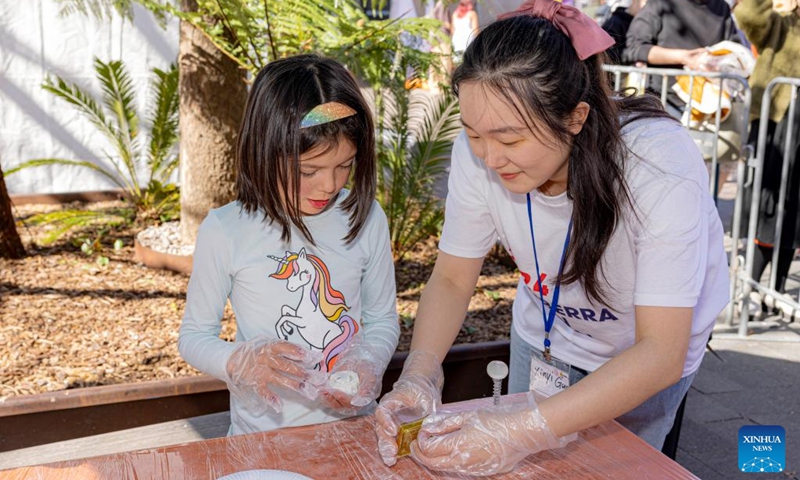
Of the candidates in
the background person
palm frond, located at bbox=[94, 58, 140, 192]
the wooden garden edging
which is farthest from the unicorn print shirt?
palm frond, located at bbox=[94, 58, 140, 192]

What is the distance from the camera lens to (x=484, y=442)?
143 cm

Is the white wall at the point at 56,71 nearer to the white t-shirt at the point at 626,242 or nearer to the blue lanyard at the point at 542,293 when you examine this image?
the white t-shirt at the point at 626,242

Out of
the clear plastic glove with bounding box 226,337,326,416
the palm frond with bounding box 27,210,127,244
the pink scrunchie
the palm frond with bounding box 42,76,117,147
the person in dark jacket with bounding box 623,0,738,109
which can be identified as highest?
the person in dark jacket with bounding box 623,0,738,109

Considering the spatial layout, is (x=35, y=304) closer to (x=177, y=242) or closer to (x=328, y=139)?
(x=177, y=242)

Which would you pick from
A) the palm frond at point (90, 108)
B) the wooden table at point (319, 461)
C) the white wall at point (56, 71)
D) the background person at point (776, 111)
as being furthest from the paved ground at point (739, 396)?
the white wall at point (56, 71)

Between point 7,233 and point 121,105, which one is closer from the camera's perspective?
point 7,233

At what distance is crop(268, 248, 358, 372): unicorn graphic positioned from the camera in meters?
1.82

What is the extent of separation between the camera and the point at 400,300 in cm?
416

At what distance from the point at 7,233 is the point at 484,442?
12.3 feet

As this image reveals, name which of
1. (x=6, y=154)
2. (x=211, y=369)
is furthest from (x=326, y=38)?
(x=6, y=154)

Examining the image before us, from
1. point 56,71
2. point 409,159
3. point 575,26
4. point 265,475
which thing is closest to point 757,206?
point 409,159

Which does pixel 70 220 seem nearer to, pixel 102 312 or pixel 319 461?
pixel 102 312

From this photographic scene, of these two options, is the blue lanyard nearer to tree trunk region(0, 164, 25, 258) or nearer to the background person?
the background person

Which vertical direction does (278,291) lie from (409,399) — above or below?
above
